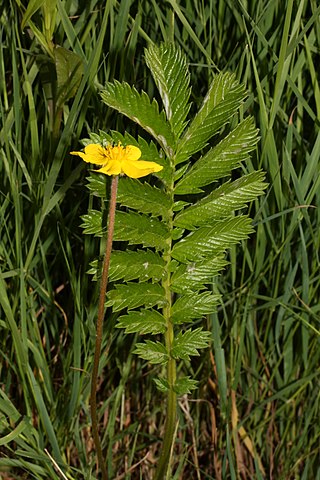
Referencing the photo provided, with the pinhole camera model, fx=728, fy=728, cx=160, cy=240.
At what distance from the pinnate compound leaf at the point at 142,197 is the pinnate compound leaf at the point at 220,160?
2 centimetres

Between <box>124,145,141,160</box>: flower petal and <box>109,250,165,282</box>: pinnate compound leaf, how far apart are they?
13 cm

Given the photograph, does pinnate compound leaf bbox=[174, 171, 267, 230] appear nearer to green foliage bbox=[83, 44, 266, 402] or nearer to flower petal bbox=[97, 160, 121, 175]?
green foliage bbox=[83, 44, 266, 402]

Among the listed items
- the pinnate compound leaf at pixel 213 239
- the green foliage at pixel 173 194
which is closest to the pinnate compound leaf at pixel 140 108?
the green foliage at pixel 173 194

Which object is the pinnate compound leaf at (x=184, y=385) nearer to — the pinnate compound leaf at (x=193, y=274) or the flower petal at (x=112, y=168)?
the pinnate compound leaf at (x=193, y=274)

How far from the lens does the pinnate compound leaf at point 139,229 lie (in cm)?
81

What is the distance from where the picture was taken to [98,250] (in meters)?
1.03

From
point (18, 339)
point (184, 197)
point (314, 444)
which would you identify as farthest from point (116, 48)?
point (314, 444)

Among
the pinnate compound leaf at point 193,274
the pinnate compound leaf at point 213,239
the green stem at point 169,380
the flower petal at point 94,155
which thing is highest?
the flower petal at point 94,155

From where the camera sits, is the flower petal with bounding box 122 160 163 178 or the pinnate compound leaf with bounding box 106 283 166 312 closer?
the flower petal with bounding box 122 160 163 178

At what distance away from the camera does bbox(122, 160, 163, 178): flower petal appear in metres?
0.69

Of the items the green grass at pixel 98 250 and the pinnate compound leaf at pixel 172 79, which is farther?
the green grass at pixel 98 250

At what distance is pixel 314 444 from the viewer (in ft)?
3.77

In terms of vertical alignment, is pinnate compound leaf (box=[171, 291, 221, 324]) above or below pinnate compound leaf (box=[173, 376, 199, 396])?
above

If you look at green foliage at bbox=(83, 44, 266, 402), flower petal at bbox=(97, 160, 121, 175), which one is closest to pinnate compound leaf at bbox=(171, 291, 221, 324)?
green foliage at bbox=(83, 44, 266, 402)
